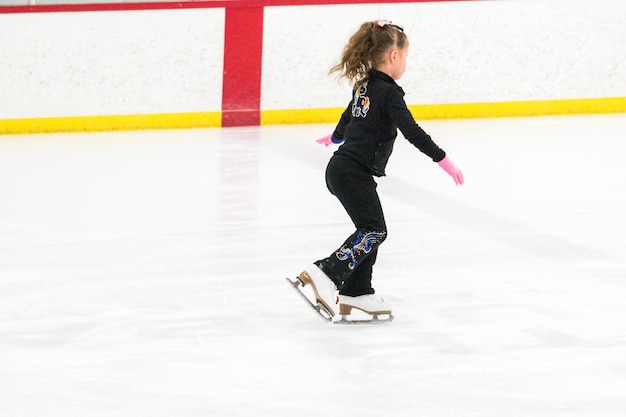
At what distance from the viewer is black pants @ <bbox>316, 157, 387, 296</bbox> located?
398cm

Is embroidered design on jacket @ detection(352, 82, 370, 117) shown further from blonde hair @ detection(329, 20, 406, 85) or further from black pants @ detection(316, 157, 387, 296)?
black pants @ detection(316, 157, 387, 296)

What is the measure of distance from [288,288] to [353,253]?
0.63m

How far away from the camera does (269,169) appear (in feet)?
23.8

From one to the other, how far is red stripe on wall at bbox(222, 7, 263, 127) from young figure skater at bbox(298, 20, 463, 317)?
16.8ft

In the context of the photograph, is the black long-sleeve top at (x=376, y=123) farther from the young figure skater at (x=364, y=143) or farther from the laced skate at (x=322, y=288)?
the laced skate at (x=322, y=288)

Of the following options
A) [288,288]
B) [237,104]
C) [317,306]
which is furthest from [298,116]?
[317,306]

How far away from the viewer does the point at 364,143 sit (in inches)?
156

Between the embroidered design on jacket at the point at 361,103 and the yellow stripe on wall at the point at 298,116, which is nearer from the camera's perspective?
the embroidered design on jacket at the point at 361,103

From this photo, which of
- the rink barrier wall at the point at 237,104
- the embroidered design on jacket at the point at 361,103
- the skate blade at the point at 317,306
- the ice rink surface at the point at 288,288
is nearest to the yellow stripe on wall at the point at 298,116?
the rink barrier wall at the point at 237,104

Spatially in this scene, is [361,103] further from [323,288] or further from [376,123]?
[323,288]

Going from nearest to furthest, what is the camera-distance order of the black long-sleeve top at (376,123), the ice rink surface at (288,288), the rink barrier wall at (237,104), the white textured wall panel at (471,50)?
the ice rink surface at (288,288)
the black long-sleeve top at (376,123)
the rink barrier wall at (237,104)
the white textured wall panel at (471,50)

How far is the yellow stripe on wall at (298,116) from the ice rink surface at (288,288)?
87 cm

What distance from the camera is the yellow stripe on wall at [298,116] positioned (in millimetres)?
8805

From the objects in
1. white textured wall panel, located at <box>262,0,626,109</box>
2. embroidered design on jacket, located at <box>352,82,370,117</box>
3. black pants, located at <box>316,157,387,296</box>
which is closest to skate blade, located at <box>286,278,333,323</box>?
black pants, located at <box>316,157,387,296</box>
